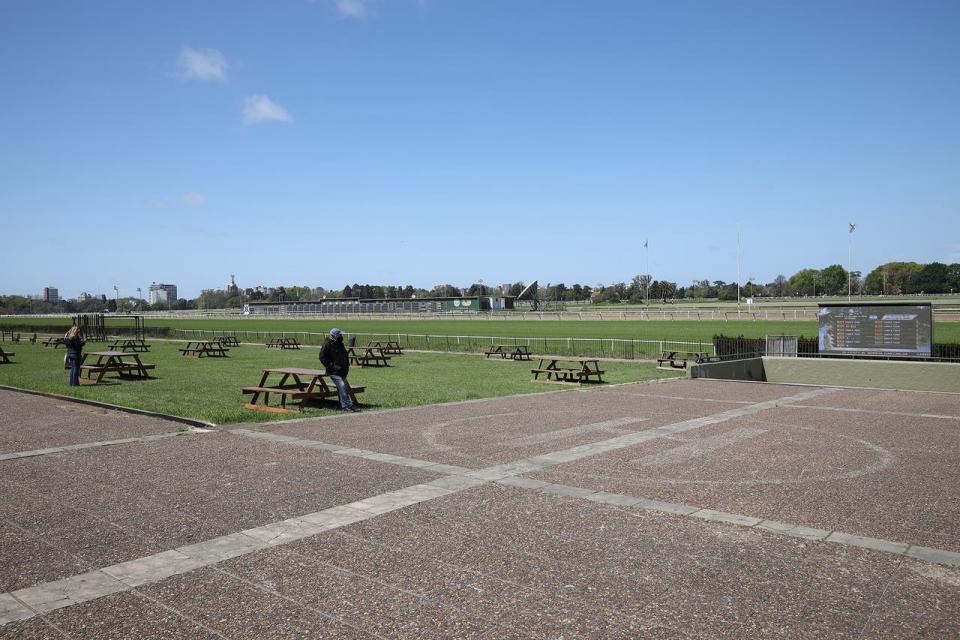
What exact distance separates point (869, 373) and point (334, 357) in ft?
64.7

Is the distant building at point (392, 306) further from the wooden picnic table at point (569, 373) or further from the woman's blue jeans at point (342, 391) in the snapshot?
the woman's blue jeans at point (342, 391)

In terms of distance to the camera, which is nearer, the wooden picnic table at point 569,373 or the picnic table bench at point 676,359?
the wooden picnic table at point 569,373

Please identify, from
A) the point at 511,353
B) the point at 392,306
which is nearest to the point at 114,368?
the point at 511,353

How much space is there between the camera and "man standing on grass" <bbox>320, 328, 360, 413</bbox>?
14602mm

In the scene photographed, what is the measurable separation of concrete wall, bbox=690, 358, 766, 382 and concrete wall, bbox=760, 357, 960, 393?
518 millimetres

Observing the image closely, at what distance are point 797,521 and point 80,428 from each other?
11.6 m

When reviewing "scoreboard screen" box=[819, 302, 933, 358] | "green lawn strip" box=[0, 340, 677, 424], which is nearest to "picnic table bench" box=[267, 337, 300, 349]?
"green lawn strip" box=[0, 340, 677, 424]

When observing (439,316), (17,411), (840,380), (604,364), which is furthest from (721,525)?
(439,316)

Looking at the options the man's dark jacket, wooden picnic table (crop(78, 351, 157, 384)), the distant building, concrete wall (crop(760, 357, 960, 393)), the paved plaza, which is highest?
the distant building

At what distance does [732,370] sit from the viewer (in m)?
25.9

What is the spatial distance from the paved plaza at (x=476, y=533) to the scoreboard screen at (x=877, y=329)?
46.7 feet

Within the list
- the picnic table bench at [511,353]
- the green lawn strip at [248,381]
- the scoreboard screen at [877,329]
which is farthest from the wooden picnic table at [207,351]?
the scoreboard screen at [877,329]

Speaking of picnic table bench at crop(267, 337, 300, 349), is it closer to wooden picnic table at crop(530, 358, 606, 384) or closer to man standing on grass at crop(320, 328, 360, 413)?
wooden picnic table at crop(530, 358, 606, 384)

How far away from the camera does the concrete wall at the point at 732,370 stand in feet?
78.3
